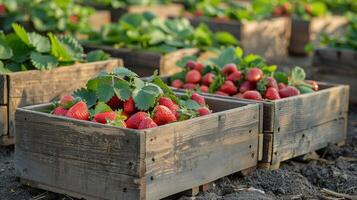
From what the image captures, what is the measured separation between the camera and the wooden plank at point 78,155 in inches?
151

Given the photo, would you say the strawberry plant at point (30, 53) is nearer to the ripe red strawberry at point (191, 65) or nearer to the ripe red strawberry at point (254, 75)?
the ripe red strawberry at point (191, 65)

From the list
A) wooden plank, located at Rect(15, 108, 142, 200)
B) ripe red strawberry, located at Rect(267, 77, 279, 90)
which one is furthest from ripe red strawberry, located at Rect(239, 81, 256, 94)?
wooden plank, located at Rect(15, 108, 142, 200)

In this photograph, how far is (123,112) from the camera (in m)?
4.22

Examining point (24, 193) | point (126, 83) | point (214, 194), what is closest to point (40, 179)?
point (24, 193)

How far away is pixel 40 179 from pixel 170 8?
6.23 meters

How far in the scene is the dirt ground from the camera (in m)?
4.30

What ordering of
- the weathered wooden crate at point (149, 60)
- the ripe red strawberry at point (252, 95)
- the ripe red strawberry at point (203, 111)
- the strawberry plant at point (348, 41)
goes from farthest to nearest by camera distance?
the strawberry plant at point (348, 41) < the weathered wooden crate at point (149, 60) < the ripe red strawberry at point (252, 95) < the ripe red strawberry at point (203, 111)

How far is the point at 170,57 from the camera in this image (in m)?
6.54

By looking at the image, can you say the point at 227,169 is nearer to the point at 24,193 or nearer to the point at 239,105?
the point at 239,105

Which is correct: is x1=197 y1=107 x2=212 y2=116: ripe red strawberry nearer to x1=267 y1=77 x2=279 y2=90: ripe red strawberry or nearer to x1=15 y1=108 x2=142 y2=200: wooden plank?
x1=15 y1=108 x2=142 y2=200: wooden plank

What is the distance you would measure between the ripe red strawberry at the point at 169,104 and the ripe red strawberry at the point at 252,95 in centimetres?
79

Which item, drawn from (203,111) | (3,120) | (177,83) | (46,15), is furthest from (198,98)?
(46,15)

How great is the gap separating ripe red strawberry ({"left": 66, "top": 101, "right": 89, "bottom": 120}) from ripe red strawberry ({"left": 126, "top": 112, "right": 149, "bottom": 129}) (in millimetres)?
246

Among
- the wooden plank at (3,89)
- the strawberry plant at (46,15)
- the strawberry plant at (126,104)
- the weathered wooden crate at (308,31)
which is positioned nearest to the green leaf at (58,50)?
the wooden plank at (3,89)
